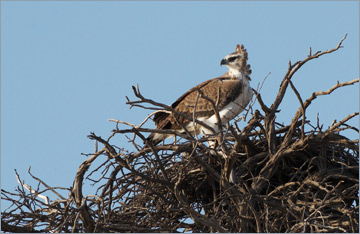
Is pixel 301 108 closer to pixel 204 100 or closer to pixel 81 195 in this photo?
pixel 204 100

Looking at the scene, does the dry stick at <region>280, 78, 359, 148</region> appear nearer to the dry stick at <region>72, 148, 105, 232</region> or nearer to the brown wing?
the brown wing

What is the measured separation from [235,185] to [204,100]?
9.66 feet

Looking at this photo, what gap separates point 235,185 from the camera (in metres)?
7.81

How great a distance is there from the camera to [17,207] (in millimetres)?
7992

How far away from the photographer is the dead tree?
7602mm

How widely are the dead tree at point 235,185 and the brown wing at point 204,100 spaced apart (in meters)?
1.59

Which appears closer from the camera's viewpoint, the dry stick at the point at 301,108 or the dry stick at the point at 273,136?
the dry stick at the point at 301,108

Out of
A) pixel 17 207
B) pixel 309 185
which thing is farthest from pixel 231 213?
pixel 17 207

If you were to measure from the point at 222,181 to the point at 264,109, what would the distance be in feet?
3.58

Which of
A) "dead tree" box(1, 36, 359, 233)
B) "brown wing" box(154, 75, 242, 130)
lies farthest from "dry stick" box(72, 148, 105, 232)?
"brown wing" box(154, 75, 242, 130)

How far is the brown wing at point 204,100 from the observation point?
33.6 ft

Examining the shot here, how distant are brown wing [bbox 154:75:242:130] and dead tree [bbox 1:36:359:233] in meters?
1.59

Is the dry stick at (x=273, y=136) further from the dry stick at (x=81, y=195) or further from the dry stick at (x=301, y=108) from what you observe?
the dry stick at (x=81, y=195)

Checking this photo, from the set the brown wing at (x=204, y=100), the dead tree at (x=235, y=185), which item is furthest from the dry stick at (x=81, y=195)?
the brown wing at (x=204, y=100)
